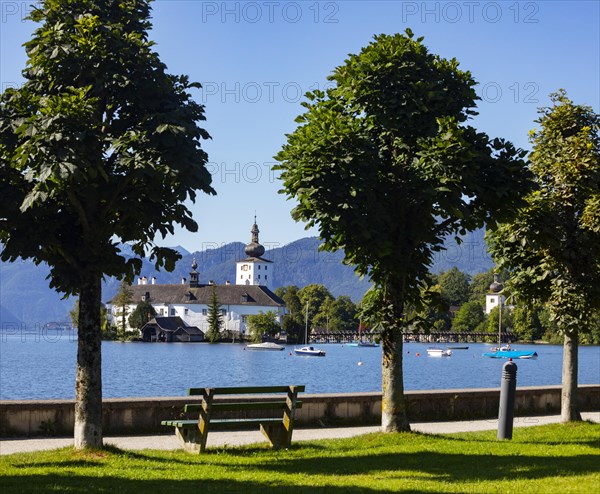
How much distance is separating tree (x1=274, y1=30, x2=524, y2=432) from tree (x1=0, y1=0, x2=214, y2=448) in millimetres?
2632

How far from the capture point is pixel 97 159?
1304cm

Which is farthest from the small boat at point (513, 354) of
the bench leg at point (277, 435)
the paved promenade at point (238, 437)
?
the bench leg at point (277, 435)

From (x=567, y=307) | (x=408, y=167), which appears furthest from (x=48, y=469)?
(x=567, y=307)

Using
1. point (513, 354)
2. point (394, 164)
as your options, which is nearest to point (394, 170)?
point (394, 164)

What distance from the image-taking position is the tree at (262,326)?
583ft

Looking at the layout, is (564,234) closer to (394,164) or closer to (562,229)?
(562,229)

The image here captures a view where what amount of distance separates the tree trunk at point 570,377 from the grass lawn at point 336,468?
2.55m

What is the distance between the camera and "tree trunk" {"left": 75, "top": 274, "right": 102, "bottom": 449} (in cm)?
1405

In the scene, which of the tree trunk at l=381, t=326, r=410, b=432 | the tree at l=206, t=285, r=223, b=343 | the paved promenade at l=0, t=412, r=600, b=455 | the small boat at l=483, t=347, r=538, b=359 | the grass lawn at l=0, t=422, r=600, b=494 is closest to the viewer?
the grass lawn at l=0, t=422, r=600, b=494

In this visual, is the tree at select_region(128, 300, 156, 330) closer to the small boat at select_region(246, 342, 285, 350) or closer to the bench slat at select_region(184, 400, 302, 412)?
the small boat at select_region(246, 342, 285, 350)

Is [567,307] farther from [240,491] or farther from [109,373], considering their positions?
[109,373]

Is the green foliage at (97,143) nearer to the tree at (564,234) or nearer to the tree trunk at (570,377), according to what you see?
the tree at (564,234)

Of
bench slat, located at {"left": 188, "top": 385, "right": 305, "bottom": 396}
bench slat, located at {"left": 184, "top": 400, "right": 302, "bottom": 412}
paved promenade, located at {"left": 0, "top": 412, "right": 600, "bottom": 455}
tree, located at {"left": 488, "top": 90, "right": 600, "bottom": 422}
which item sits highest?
tree, located at {"left": 488, "top": 90, "right": 600, "bottom": 422}

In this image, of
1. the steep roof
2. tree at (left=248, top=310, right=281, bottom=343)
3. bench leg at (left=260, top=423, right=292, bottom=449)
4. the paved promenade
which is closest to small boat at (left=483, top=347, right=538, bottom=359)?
tree at (left=248, top=310, right=281, bottom=343)
